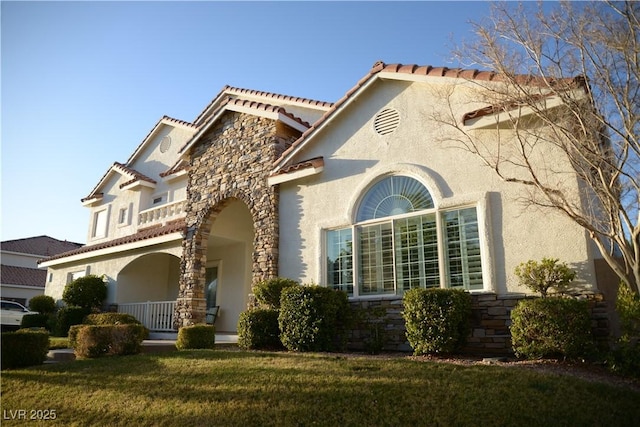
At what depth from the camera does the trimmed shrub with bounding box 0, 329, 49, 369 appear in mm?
9367

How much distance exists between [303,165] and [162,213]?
9.19 metres

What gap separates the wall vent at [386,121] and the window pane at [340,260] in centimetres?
266

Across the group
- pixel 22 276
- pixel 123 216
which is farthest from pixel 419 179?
pixel 22 276

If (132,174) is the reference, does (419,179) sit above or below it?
below

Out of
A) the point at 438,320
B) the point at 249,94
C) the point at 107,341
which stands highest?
the point at 249,94

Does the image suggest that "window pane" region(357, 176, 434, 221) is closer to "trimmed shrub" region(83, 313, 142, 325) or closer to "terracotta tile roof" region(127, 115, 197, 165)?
"trimmed shrub" region(83, 313, 142, 325)

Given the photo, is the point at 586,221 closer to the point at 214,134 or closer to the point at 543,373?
the point at 543,373

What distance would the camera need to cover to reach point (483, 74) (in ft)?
31.3

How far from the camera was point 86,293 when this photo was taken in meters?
18.3

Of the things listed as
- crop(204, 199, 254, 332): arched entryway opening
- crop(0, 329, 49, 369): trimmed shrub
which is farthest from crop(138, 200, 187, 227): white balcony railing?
crop(0, 329, 49, 369): trimmed shrub

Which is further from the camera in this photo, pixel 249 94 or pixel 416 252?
pixel 249 94

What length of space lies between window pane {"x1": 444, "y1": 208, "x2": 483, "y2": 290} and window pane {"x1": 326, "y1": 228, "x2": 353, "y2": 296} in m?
2.57

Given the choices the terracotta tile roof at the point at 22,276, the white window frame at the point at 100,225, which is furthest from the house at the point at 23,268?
the white window frame at the point at 100,225

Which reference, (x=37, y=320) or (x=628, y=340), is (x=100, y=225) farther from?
(x=628, y=340)
